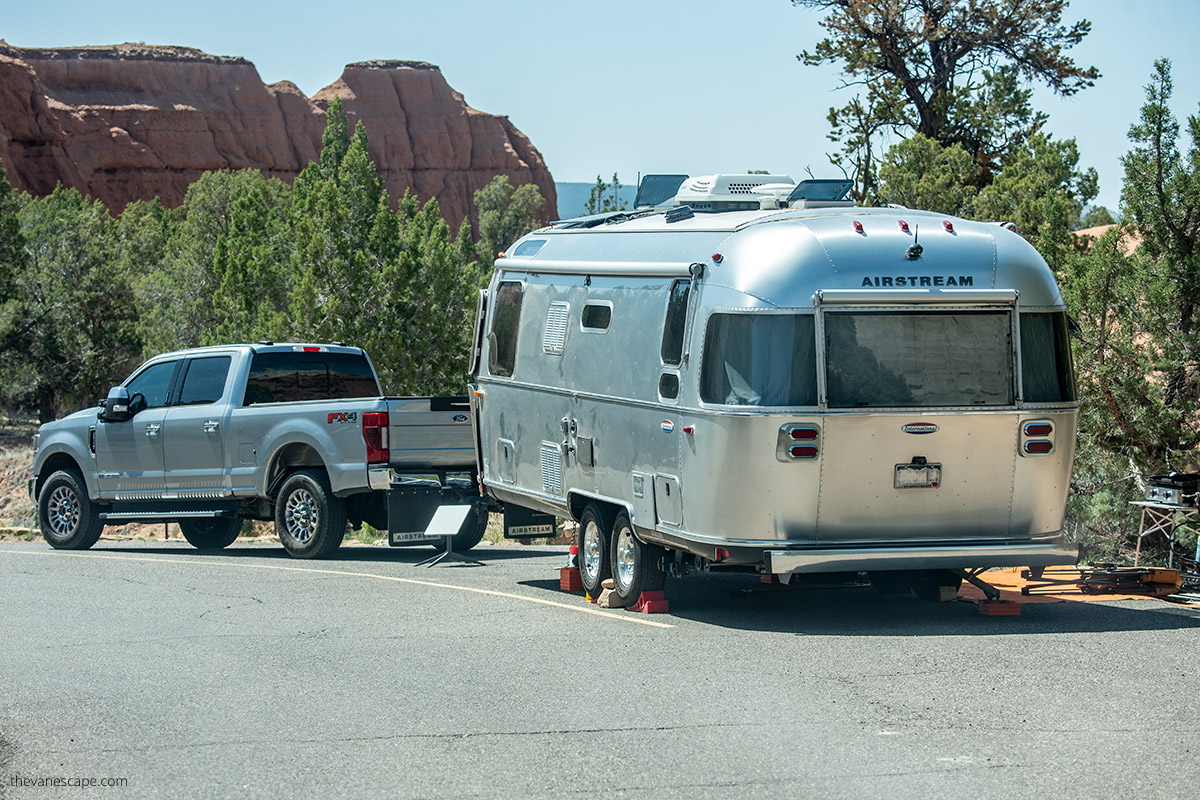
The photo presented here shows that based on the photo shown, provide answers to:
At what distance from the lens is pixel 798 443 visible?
9484 mm

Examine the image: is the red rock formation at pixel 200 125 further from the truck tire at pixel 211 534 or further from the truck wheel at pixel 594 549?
the truck wheel at pixel 594 549

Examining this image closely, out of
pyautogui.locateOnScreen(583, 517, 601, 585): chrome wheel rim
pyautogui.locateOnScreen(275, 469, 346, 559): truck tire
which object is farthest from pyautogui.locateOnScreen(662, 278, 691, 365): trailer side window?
pyautogui.locateOnScreen(275, 469, 346, 559): truck tire

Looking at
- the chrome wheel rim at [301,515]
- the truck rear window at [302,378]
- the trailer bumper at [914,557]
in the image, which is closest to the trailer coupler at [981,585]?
the trailer bumper at [914,557]

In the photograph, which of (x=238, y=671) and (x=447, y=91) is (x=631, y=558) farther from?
(x=447, y=91)

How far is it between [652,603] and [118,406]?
328 inches

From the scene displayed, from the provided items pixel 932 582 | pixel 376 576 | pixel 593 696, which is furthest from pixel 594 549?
pixel 593 696

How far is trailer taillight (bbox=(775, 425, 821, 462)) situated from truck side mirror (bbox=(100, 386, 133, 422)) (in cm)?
968

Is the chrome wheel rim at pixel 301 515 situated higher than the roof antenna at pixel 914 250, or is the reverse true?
the roof antenna at pixel 914 250

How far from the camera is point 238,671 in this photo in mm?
Answer: 8836

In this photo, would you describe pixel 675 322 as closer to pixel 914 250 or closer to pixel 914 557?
pixel 914 250

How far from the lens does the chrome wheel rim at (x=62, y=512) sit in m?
17.5

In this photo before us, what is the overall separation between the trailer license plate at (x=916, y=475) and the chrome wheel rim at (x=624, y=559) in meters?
2.28

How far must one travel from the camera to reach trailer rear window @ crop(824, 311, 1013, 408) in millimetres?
9594

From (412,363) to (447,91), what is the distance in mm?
127541
